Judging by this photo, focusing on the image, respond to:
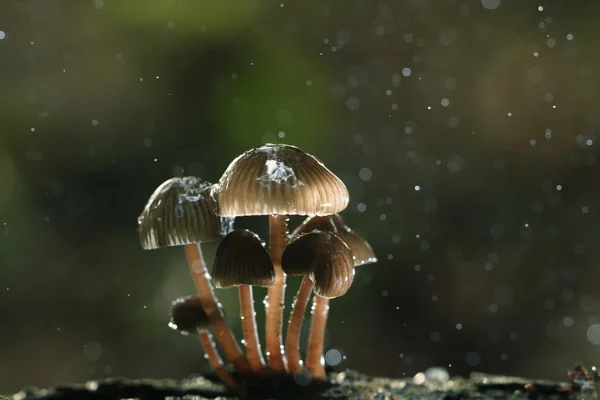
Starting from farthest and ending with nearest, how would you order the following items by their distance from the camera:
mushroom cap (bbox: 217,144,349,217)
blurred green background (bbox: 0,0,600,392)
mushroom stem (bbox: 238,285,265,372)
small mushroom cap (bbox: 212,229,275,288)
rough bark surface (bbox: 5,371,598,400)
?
blurred green background (bbox: 0,0,600,392) < mushroom stem (bbox: 238,285,265,372) < rough bark surface (bbox: 5,371,598,400) < small mushroom cap (bbox: 212,229,275,288) < mushroom cap (bbox: 217,144,349,217)

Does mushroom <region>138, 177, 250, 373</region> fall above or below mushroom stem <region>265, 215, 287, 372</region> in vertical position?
above

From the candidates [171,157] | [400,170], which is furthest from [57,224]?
[400,170]

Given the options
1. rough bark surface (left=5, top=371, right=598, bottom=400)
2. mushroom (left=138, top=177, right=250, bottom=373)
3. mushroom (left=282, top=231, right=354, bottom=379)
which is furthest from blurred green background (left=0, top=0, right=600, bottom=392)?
mushroom (left=282, top=231, right=354, bottom=379)

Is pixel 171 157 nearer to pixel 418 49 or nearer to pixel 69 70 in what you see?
pixel 69 70

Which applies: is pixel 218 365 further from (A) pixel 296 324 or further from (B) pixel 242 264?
(B) pixel 242 264

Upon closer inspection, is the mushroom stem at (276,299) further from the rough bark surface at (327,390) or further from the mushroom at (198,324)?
the mushroom at (198,324)

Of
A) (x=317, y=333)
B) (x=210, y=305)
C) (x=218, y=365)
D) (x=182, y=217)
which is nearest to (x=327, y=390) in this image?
(x=317, y=333)

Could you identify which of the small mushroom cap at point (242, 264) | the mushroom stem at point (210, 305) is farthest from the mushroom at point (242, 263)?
the mushroom stem at point (210, 305)

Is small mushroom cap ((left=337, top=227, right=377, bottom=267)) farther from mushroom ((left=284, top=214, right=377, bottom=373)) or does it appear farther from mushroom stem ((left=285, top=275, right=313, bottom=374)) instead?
mushroom stem ((left=285, top=275, right=313, bottom=374))
